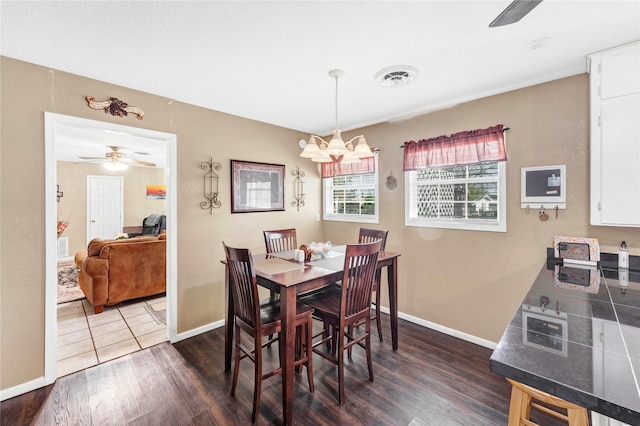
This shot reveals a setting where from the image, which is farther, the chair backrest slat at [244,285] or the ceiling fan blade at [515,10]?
the chair backrest slat at [244,285]

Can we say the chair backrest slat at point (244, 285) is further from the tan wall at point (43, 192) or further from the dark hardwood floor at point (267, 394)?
the tan wall at point (43, 192)

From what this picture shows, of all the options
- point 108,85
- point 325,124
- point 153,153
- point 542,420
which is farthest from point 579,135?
point 153,153

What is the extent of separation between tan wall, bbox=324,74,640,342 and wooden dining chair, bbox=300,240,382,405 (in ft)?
3.94

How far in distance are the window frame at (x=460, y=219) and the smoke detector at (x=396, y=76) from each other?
1.17 m

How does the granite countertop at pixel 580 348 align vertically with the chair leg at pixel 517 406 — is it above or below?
above

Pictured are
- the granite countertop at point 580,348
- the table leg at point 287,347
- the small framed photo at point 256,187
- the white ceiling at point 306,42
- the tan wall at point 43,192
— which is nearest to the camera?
the granite countertop at point 580,348

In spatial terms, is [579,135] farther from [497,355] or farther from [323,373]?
[323,373]

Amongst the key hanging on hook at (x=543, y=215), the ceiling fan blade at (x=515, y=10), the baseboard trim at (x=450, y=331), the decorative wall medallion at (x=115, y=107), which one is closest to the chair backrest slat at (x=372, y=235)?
the baseboard trim at (x=450, y=331)

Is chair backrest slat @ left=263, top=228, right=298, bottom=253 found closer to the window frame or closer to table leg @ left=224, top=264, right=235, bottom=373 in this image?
table leg @ left=224, top=264, right=235, bottom=373

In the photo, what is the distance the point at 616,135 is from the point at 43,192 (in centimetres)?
419

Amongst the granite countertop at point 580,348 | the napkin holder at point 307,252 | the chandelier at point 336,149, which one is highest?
the chandelier at point 336,149

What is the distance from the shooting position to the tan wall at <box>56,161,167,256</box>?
6.32m

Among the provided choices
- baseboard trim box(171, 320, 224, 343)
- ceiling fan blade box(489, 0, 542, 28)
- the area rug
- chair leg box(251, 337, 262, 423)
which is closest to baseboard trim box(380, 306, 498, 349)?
chair leg box(251, 337, 262, 423)

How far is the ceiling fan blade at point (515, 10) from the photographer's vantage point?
1.15 m
